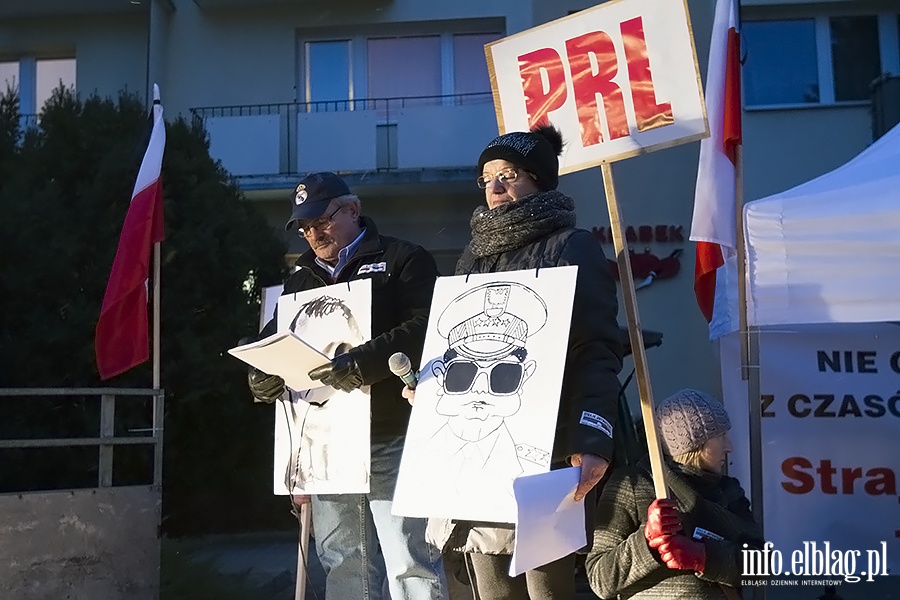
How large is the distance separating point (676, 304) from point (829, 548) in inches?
249

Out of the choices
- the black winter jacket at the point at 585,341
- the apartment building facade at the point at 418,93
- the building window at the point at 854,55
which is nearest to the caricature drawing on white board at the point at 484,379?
the black winter jacket at the point at 585,341

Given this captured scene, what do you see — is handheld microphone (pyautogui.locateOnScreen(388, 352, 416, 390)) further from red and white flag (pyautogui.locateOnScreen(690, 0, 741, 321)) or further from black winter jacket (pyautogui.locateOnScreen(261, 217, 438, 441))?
red and white flag (pyautogui.locateOnScreen(690, 0, 741, 321))

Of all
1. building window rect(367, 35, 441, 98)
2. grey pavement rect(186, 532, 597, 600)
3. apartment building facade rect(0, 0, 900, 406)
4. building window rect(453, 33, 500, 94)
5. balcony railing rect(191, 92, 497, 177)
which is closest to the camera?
grey pavement rect(186, 532, 597, 600)

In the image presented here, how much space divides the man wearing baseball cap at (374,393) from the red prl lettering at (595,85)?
2.49 ft

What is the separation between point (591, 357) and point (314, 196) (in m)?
1.35

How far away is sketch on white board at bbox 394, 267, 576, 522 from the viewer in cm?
238

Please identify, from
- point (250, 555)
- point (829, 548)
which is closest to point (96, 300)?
point (250, 555)

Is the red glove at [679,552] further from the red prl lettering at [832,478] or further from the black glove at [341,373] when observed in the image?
the red prl lettering at [832,478]

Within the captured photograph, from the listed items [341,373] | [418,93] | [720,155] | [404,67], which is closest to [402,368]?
[341,373]

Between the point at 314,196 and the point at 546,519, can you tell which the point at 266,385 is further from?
the point at 546,519

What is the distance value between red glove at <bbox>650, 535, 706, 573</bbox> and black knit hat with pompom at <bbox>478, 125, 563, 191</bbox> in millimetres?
1013

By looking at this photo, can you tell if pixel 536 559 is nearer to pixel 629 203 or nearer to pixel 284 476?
pixel 284 476

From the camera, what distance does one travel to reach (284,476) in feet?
11.3

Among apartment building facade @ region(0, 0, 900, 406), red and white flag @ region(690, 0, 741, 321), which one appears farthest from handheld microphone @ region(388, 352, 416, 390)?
apartment building facade @ region(0, 0, 900, 406)
